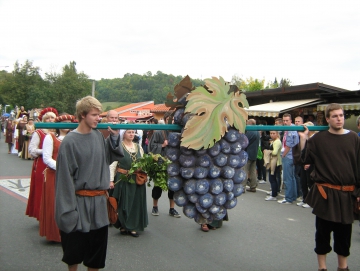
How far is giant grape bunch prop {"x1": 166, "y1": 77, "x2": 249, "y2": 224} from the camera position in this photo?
11.4ft

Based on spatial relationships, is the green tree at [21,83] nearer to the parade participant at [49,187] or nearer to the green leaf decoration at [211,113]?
the parade participant at [49,187]

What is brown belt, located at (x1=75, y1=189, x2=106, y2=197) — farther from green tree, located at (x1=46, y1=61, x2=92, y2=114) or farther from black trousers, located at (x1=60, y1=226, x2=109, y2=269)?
green tree, located at (x1=46, y1=61, x2=92, y2=114)

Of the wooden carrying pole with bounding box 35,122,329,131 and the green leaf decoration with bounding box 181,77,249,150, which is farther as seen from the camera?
the green leaf decoration with bounding box 181,77,249,150

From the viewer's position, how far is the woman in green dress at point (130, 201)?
5656 mm

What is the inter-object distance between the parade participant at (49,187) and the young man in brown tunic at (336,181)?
126 inches

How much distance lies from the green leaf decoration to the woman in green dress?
7.70ft

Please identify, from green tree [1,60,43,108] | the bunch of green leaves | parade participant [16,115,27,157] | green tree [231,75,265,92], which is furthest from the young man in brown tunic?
green tree [231,75,265,92]

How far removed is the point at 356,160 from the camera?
3.81 metres

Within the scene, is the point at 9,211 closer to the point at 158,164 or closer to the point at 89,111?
the point at 158,164

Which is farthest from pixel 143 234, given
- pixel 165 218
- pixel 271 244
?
pixel 271 244

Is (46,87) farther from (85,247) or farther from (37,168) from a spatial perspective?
(85,247)

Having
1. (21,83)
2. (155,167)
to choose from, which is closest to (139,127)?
(155,167)

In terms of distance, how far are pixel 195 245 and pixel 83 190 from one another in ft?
8.31

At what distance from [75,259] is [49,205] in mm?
1817
